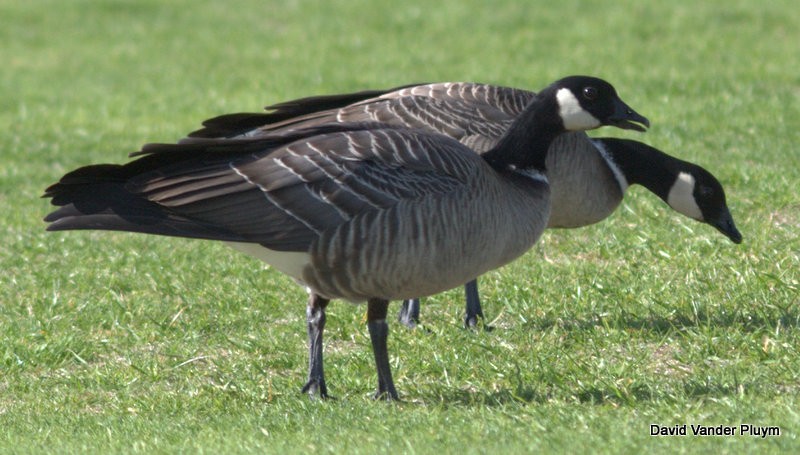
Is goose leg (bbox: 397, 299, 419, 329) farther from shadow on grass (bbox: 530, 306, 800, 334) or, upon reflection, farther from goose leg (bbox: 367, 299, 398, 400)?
goose leg (bbox: 367, 299, 398, 400)

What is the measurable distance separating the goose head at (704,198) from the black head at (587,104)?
1.04 m

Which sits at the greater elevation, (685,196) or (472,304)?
(685,196)

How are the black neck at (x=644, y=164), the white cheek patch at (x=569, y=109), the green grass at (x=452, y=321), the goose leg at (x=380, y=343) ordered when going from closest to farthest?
1. the green grass at (x=452, y=321)
2. the goose leg at (x=380, y=343)
3. the white cheek patch at (x=569, y=109)
4. the black neck at (x=644, y=164)

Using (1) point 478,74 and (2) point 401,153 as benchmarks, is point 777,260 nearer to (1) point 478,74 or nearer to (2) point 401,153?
(2) point 401,153

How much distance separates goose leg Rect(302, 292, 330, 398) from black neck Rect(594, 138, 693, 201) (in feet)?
7.64

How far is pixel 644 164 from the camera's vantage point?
7.60 metres

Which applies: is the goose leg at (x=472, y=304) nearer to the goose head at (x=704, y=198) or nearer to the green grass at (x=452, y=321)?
the green grass at (x=452, y=321)

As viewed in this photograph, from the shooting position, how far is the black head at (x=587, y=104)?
630 cm

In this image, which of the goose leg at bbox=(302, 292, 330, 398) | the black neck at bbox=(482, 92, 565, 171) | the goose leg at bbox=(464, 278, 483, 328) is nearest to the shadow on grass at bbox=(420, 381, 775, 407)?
the goose leg at bbox=(302, 292, 330, 398)

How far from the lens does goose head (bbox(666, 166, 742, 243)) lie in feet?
24.0

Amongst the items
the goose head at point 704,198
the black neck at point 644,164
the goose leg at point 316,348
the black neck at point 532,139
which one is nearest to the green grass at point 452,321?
the goose leg at point 316,348

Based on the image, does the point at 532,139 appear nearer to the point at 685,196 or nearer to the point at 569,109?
the point at 569,109

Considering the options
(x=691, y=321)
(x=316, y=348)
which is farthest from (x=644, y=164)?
(x=316, y=348)

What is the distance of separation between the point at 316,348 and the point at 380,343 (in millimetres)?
375
